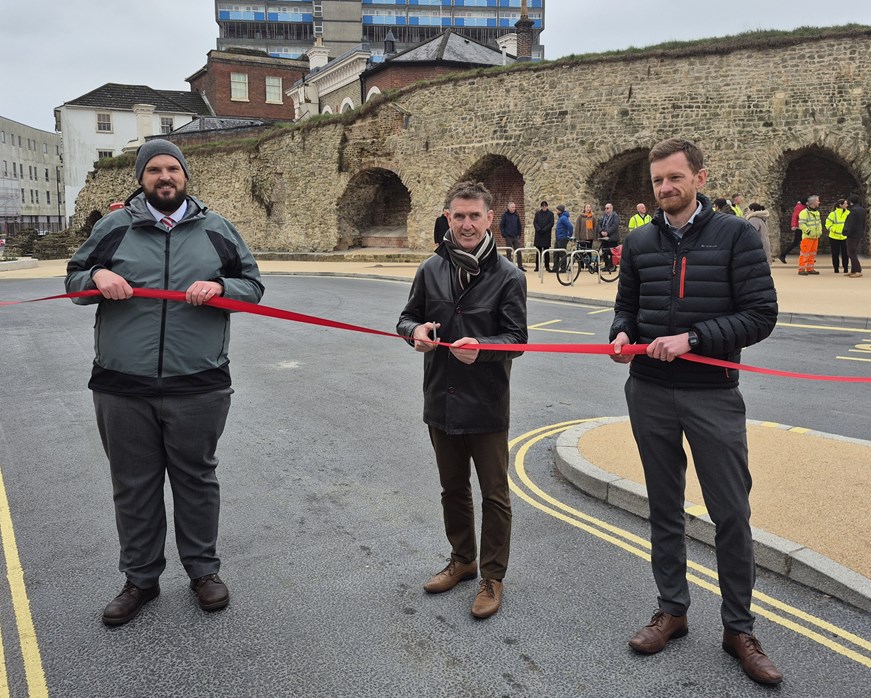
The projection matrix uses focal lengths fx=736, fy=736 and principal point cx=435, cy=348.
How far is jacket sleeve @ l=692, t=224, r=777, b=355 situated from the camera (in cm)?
306

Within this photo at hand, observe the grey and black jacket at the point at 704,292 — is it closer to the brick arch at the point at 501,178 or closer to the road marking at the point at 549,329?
the road marking at the point at 549,329

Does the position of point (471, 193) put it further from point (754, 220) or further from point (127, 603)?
point (754, 220)

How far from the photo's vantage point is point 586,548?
426 centimetres

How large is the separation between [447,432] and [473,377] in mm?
297

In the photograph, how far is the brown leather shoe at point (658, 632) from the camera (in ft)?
10.5

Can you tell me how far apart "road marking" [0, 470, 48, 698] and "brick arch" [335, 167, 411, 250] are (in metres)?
27.2

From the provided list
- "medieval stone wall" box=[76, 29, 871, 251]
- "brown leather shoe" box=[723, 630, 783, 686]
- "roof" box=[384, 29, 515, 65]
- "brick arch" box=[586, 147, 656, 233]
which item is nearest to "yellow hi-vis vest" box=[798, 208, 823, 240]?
"medieval stone wall" box=[76, 29, 871, 251]

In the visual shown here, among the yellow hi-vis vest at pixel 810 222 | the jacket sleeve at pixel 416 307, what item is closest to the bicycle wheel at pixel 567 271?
the yellow hi-vis vest at pixel 810 222

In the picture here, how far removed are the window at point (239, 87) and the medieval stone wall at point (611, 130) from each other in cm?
2718

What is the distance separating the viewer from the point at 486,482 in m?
3.65

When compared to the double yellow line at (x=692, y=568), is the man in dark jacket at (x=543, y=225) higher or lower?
higher

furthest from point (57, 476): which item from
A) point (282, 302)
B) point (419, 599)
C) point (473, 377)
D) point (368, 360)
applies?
point (282, 302)

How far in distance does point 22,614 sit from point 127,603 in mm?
516

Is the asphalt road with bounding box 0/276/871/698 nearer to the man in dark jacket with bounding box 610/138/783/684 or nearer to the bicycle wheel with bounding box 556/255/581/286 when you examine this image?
the man in dark jacket with bounding box 610/138/783/684
